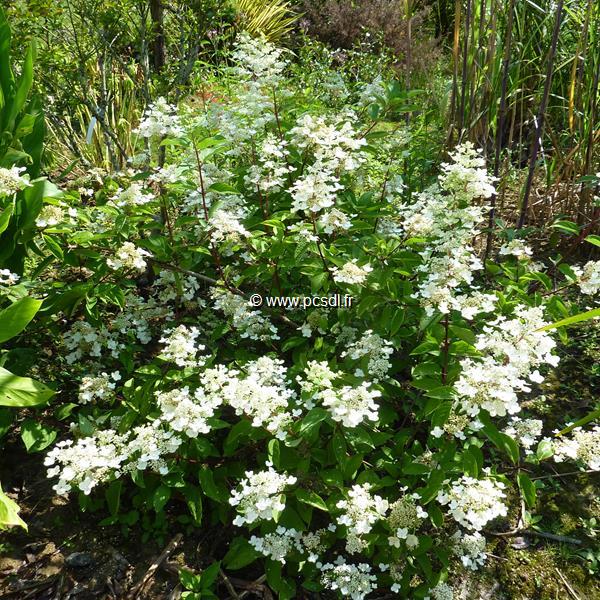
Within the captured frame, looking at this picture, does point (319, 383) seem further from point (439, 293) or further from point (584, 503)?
point (584, 503)

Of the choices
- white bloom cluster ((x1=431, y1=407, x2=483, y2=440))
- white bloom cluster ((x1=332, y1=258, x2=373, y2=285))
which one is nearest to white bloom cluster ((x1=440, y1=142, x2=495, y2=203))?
white bloom cluster ((x1=332, y1=258, x2=373, y2=285))

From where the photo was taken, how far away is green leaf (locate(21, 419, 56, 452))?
1.94 meters

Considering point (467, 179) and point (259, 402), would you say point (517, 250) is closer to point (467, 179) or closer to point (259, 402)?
point (467, 179)

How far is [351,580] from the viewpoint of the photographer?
172 centimetres

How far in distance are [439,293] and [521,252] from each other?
2.22 feet

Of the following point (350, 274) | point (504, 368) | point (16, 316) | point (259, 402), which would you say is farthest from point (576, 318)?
point (16, 316)

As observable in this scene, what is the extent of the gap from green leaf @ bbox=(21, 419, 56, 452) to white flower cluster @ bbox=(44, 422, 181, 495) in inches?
10.1

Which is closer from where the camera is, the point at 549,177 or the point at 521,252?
the point at 521,252

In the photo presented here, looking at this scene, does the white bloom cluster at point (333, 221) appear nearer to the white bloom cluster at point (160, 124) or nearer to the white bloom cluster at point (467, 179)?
the white bloom cluster at point (467, 179)

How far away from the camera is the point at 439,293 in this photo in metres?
1.66

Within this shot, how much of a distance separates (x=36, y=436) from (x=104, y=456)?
47cm

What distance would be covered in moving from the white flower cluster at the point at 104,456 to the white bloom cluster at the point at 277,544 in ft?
1.22

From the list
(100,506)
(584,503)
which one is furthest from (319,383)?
(584,503)

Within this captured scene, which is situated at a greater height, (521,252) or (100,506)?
(521,252)
